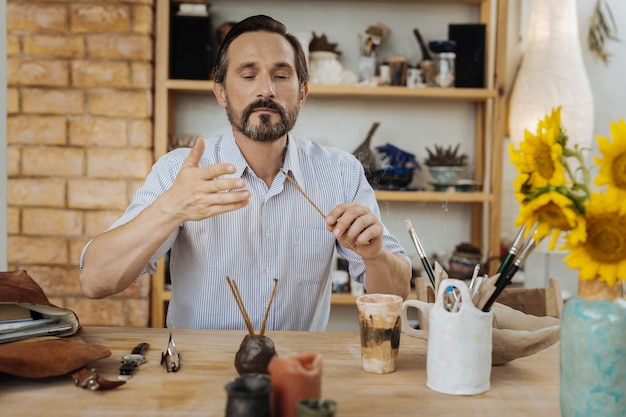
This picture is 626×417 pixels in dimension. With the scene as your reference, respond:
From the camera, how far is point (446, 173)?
3020mm

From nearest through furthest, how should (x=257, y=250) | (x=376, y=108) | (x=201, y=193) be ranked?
(x=201, y=193)
(x=257, y=250)
(x=376, y=108)

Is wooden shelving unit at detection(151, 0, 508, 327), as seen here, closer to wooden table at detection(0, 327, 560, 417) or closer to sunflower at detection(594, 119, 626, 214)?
wooden table at detection(0, 327, 560, 417)

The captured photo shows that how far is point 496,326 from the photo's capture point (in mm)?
1287

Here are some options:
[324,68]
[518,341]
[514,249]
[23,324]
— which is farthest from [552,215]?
[324,68]

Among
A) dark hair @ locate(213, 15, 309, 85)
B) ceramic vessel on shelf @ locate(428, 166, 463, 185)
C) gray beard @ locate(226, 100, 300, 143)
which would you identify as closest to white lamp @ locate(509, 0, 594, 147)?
ceramic vessel on shelf @ locate(428, 166, 463, 185)

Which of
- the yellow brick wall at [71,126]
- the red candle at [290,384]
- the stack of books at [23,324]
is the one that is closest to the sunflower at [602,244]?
the red candle at [290,384]

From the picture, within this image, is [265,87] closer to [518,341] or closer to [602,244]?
[518,341]

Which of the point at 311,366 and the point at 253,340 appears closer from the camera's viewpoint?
the point at 311,366

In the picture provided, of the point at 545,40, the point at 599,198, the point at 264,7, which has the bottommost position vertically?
the point at 599,198

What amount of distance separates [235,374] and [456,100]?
95.3 inches

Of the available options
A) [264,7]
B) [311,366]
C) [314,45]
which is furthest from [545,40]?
[311,366]

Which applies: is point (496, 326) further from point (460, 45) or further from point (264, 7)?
point (264, 7)

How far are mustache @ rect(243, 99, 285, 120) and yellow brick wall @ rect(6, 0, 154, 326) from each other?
1.14 m

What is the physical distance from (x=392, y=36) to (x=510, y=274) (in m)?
2.34
